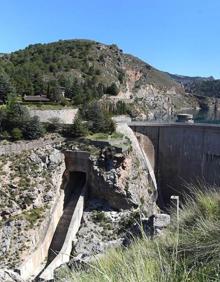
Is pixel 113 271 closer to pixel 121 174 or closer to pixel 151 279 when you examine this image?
pixel 151 279

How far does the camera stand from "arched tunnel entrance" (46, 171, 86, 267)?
25.1 metres

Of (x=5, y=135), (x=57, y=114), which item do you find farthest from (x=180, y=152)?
(x=5, y=135)

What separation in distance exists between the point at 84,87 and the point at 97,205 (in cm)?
3216

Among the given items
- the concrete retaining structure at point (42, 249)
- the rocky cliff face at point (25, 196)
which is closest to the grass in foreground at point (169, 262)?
the concrete retaining structure at point (42, 249)

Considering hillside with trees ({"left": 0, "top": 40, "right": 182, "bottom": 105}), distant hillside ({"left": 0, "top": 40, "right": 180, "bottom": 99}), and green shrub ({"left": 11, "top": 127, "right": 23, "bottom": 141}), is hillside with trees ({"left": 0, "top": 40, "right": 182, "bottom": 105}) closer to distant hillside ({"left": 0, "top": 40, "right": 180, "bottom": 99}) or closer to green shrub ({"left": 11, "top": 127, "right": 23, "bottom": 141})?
distant hillside ({"left": 0, "top": 40, "right": 180, "bottom": 99})

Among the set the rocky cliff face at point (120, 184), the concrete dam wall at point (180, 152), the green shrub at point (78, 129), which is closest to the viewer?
the rocky cliff face at point (120, 184)

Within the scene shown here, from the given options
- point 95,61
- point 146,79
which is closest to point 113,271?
point 95,61

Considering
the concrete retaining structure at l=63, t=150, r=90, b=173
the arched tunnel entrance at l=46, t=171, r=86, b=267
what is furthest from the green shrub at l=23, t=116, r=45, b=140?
the arched tunnel entrance at l=46, t=171, r=86, b=267

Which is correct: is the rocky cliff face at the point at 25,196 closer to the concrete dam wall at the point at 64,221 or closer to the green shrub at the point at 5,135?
the concrete dam wall at the point at 64,221

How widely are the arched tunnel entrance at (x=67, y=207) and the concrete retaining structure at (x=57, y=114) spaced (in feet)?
21.8

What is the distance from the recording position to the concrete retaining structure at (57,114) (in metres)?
34.8

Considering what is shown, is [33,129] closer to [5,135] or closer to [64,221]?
[5,135]

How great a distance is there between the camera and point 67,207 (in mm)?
27906

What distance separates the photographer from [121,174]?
28922mm
